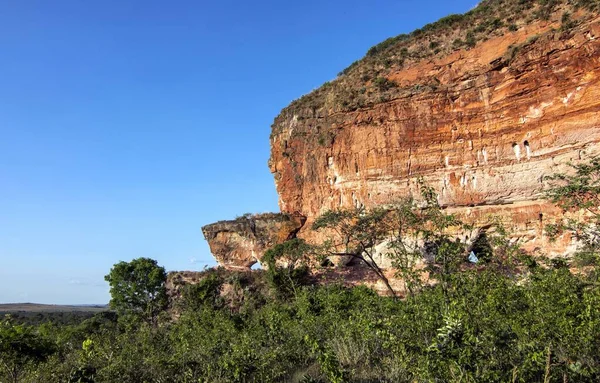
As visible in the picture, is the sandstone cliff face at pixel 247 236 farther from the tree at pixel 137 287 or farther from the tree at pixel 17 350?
the tree at pixel 17 350

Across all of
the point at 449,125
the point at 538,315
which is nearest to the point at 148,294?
the point at 449,125

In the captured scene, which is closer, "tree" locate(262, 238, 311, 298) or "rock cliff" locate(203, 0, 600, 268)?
"rock cliff" locate(203, 0, 600, 268)

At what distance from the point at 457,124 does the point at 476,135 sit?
1669mm

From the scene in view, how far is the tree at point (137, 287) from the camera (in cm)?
3703

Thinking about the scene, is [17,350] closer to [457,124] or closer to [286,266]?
[286,266]

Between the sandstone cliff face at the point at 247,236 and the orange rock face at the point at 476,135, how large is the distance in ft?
6.58

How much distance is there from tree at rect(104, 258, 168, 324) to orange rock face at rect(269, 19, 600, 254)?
15957 millimetres

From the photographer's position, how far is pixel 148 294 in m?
38.2

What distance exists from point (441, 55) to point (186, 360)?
3028 centimetres

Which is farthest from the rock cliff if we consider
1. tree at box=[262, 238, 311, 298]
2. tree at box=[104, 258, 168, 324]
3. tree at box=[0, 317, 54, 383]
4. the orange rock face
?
tree at box=[0, 317, 54, 383]

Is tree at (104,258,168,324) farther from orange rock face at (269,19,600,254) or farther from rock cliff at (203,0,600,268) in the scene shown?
orange rock face at (269,19,600,254)

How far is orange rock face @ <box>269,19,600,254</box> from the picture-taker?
23000 mm

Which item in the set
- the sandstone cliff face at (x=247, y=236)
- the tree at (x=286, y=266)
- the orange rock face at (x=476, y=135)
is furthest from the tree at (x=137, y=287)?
the orange rock face at (x=476, y=135)

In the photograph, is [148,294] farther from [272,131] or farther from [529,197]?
[529,197]
